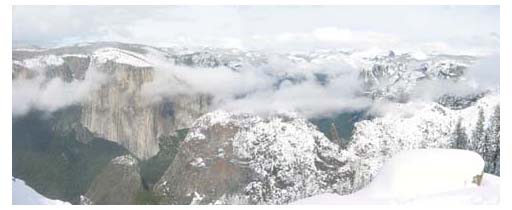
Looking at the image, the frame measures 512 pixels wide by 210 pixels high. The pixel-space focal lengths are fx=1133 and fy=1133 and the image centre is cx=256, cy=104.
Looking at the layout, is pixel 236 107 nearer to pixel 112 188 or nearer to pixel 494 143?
pixel 112 188

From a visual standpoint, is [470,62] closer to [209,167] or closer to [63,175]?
[209,167]

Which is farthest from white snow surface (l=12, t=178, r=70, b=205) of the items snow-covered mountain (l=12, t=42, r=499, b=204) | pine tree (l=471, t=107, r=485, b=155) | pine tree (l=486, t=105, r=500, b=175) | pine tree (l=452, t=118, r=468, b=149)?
pine tree (l=486, t=105, r=500, b=175)

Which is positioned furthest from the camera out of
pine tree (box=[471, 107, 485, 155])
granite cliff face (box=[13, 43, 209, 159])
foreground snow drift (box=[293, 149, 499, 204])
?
pine tree (box=[471, 107, 485, 155])

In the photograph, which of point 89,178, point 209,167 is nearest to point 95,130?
point 89,178

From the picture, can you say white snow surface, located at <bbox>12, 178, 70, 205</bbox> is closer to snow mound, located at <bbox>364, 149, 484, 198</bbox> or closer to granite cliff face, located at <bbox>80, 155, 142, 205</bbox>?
granite cliff face, located at <bbox>80, 155, 142, 205</bbox>

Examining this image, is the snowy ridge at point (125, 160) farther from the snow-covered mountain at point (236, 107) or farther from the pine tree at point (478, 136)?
the pine tree at point (478, 136)

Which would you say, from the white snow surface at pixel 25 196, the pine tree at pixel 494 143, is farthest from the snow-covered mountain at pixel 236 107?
the white snow surface at pixel 25 196
